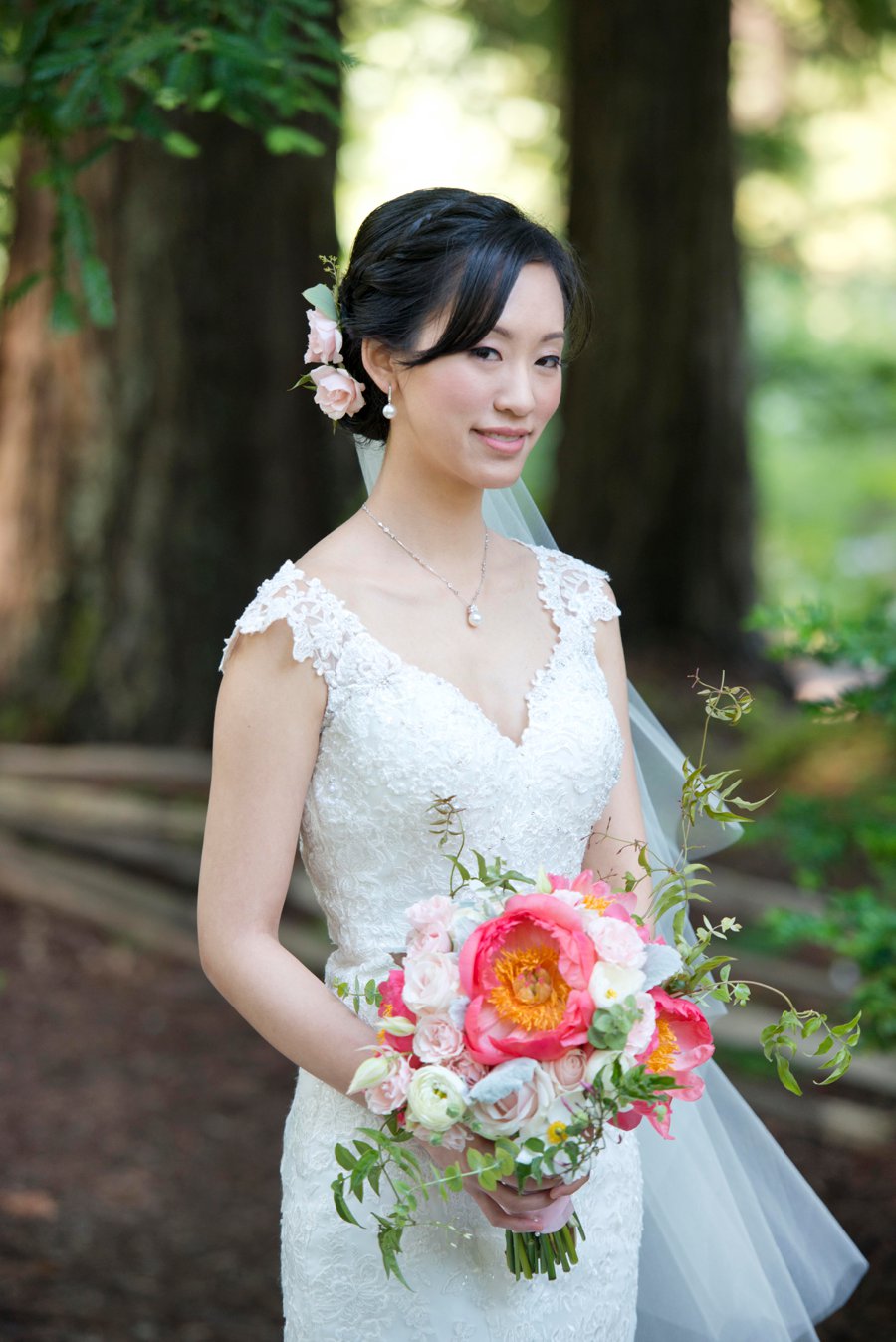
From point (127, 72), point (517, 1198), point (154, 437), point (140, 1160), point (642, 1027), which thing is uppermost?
point (127, 72)

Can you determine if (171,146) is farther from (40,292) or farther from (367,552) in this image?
(40,292)

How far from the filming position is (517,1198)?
6.61 feet

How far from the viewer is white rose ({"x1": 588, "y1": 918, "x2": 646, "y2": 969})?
6.31 feet

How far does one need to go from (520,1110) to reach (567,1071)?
0.08 metres

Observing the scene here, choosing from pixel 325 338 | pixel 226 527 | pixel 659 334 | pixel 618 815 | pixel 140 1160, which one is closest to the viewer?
pixel 325 338

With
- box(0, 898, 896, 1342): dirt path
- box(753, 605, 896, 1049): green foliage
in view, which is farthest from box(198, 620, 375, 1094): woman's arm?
box(0, 898, 896, 1342): dirt path

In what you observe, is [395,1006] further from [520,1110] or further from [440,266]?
[440,266]

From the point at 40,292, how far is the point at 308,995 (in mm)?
5728

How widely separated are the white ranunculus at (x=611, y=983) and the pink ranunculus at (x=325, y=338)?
45.6 inches

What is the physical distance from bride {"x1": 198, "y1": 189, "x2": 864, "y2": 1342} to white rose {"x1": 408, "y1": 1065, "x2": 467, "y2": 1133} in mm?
268

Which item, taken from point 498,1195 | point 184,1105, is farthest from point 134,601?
point 498,1195

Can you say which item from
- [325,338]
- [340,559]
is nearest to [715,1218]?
[340,559]

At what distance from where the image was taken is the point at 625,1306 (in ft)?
8.21

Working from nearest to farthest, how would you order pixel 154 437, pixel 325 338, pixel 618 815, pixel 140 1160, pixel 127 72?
1. pixel 325 338
2. pixel 618 815
3. pixel 127 72
4. pixel 140 1160
5. pixel 154 437
